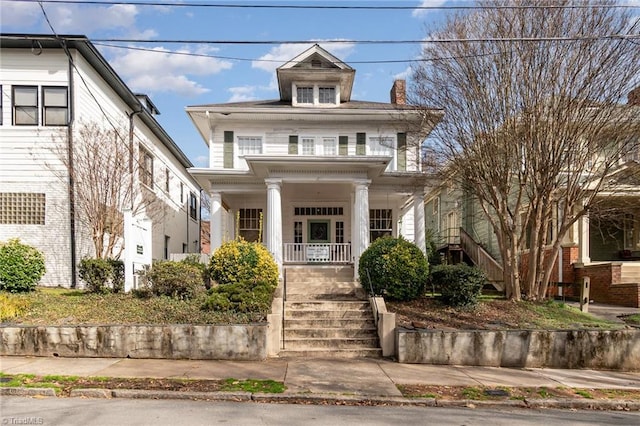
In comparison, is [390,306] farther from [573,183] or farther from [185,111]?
[185,111]

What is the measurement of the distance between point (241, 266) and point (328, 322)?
2662mm

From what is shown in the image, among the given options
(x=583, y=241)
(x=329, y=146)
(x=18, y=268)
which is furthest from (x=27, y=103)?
(x=583, y=241)

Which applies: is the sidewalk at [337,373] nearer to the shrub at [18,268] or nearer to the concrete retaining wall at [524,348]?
the concrete retaining wall at [524,348]

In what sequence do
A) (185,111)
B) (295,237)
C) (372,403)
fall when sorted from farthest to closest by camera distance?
1. (295,237)
2. (185,111)
3. (372,403)

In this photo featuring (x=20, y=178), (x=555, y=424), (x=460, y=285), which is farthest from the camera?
(x=20, y=178)

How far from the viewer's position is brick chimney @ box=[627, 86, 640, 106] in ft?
39.3

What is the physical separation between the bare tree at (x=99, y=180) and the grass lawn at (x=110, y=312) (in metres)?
4.18

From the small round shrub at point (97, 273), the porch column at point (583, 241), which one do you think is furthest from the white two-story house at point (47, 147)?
the porch column at point (583, 241)

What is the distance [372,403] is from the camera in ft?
24.4

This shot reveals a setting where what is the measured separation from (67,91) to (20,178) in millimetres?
3240

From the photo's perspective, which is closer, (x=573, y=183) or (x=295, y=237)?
(x=573, y=183)

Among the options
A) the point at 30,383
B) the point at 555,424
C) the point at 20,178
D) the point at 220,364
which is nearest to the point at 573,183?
the point at 555,424

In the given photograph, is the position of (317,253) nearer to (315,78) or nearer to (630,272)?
(315,78)

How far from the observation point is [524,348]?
33.4 feet
